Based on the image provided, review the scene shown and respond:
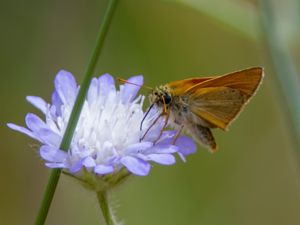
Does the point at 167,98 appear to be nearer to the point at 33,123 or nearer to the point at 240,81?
the point at 240,81

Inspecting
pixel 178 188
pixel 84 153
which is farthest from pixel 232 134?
pixel 84 153

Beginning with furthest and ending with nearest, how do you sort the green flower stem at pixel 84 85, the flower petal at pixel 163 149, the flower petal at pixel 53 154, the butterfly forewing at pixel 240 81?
the butterfly forewing at pixel 240 81 < the flower petal at pixel 163 149 < the flower petal at pixel 53 154 < the green flower stem at pixel 84 85

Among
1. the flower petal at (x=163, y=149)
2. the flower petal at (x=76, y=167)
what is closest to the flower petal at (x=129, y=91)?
the flower petal at (x=163, y=149)

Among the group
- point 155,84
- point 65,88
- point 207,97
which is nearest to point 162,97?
point 207,97

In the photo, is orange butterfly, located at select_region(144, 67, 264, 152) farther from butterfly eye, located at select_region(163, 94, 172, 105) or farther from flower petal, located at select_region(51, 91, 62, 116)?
flower petal, located at select_region(51, 91, 62, 116)

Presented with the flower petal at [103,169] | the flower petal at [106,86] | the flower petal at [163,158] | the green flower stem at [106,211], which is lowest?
the green flower stem at [106,211]

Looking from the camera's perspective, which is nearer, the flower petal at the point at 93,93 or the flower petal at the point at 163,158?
the flower petal at the point at 163,158

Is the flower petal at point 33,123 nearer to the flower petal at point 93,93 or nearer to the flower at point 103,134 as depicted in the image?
the flower at point 103,134
